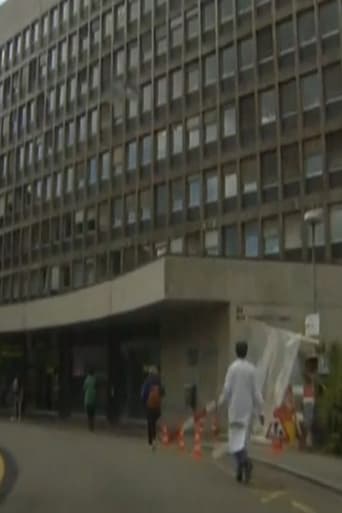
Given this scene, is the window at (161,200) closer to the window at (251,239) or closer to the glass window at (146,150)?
the glass window at (146,150)

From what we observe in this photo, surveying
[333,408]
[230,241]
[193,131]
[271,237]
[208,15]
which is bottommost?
[333,408]

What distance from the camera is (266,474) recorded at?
1505 cm

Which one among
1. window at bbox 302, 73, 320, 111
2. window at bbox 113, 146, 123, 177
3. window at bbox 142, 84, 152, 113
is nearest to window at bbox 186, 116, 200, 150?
window at bbox 142, 84, 152, 113

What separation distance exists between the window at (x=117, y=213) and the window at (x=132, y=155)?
2116 millimetres

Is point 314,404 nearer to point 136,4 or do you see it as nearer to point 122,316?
point 122,316

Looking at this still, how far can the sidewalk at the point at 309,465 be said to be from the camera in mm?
13734

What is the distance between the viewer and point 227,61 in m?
47.8

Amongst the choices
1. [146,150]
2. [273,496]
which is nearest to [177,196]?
[146,150]

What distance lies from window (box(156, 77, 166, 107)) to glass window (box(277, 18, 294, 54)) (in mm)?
8985

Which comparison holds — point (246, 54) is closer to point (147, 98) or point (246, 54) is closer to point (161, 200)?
point (147, 98)

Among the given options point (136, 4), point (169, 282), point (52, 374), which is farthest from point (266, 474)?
point (136, 4)

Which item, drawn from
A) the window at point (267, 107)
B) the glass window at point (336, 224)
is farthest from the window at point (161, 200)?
the glass window at point (336, 224)

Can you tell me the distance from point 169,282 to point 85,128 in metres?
32.9

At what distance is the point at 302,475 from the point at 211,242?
33.2m
